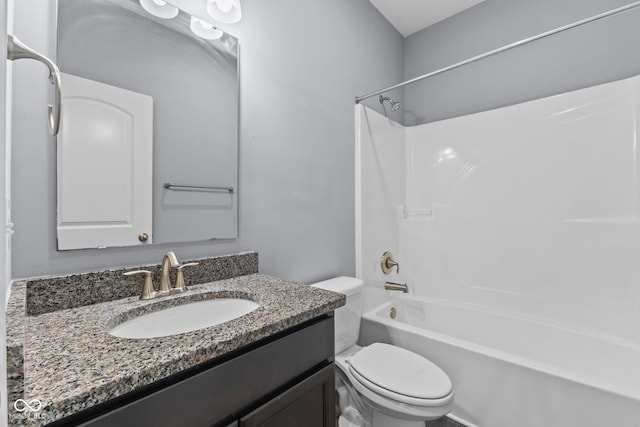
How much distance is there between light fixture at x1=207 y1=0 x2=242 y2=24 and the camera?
4.00 ft

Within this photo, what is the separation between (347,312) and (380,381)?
0.40 metres

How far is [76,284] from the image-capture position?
0.86 m

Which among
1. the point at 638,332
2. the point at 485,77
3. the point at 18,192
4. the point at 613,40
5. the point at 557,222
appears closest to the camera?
the point at 18,192

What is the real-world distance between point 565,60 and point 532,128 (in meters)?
0.44

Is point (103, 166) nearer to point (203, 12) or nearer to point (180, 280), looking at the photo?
point (180, 280)

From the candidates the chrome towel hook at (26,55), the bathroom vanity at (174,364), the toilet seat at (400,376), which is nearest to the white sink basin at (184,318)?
the bathroom vanity at (174,364)

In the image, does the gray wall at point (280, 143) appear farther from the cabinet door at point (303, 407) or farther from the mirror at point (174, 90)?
the cabinet door at point (303, 407)

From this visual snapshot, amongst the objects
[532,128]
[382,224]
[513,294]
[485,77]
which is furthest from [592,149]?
[382,224]

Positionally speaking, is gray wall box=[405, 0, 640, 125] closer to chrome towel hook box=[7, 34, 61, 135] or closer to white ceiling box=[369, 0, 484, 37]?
white ceiling box=[369, 0, 484, 37]

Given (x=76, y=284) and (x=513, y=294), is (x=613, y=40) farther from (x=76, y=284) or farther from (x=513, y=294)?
(x=76, y=284)

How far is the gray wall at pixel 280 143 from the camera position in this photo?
83 cm

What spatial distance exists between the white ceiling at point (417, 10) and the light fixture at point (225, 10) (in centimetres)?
129

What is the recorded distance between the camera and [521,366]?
49.6 inches

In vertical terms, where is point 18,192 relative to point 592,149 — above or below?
below
